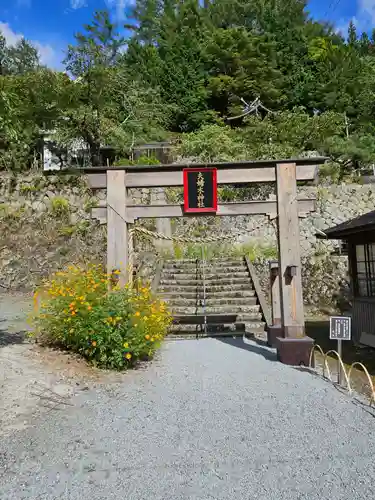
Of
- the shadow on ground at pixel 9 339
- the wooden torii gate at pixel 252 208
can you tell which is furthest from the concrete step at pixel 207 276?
the wooden torii gate at pixel 252 208

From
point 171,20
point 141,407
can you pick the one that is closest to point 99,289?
point 141,407

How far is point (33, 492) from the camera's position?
2.64 meters

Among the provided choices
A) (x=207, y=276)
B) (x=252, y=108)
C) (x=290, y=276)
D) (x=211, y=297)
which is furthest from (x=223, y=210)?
(x=252, y=108)

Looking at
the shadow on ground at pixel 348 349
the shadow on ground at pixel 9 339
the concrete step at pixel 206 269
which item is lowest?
the shadow on ground at pixel 348 349

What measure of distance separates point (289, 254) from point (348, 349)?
378cm

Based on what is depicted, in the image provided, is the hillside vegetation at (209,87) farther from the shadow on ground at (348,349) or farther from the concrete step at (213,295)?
the shadow on ground at (348,349)

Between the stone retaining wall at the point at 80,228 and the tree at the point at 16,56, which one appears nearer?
the stone retaining wall at the point at 80,228

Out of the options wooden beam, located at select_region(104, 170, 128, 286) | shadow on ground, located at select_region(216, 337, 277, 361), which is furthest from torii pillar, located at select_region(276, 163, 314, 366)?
wooden beam, located at select_region(104, 170, 128, 286)

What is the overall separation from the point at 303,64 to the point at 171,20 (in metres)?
13.5

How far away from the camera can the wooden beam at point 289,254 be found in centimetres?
698

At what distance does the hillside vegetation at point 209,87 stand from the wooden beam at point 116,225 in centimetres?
858

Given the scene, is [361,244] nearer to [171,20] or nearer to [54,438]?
[54,438]

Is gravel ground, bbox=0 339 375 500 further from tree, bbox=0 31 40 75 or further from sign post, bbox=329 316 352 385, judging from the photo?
tree, bbox=0 31 40 75

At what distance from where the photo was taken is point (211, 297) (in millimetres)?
12125
